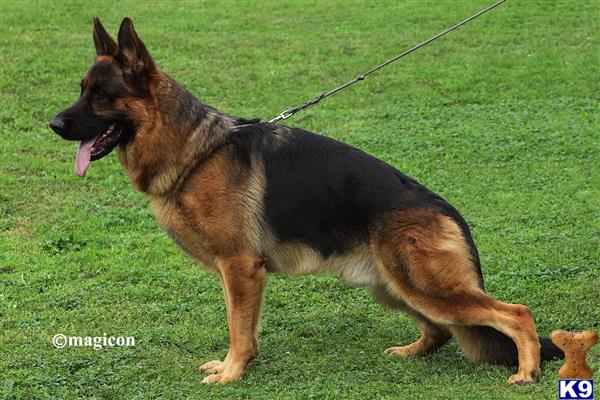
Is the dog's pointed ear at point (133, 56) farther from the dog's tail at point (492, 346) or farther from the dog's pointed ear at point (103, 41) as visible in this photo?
the dog's tail at point (492, 346)

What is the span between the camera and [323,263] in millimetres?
6004

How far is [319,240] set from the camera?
5.93 metres

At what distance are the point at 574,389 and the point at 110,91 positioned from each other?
3.14 metres

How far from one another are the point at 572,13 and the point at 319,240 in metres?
12.8

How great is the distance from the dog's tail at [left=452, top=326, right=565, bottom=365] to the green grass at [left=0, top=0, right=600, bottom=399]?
122 mm

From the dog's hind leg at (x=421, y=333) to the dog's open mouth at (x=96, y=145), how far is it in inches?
74.6

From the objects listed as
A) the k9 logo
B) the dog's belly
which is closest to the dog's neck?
the dog's belly

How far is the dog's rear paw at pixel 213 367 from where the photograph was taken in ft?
19.7

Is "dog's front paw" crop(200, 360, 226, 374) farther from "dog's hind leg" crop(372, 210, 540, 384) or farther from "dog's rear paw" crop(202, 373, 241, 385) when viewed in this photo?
"dog's hind leg" crop(372, 210, 540, 384)

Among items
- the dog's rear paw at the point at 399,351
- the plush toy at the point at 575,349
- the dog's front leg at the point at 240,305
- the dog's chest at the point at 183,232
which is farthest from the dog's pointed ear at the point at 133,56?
the plush toy at the point at 575,349

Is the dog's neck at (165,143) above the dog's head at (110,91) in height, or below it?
below

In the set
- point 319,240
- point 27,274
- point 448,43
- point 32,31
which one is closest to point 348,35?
point 448,43

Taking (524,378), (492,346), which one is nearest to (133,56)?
(492,346)

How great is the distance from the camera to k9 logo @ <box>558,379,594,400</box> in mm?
4941
